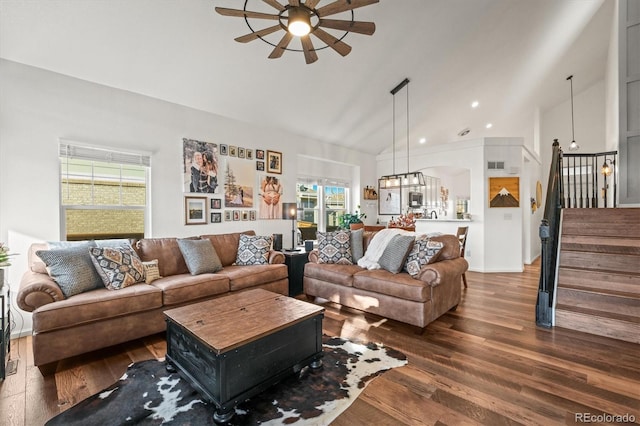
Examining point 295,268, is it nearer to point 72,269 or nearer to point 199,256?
point 199,256

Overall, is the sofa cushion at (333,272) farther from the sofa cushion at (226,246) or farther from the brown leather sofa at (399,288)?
the sofa cushion at (226,246)

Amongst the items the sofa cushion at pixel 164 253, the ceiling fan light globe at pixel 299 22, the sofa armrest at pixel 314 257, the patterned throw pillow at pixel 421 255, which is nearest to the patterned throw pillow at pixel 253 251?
the sofa armrest at pixel 314 257

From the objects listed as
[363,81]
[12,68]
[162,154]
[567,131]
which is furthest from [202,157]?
[567,131]

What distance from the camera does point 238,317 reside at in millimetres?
2178

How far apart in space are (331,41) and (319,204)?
4.20 m

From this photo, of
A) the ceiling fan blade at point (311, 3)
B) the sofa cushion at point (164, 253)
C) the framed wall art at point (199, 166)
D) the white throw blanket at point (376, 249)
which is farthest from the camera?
the framed wall art at point (199, 166)

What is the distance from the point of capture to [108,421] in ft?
5.74

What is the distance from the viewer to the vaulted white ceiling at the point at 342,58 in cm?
283

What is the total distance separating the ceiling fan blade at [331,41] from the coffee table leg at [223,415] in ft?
8.90

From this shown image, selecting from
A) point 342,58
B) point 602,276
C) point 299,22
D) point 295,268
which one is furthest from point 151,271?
point 602,276

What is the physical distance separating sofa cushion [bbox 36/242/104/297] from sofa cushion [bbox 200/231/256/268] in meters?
1.36

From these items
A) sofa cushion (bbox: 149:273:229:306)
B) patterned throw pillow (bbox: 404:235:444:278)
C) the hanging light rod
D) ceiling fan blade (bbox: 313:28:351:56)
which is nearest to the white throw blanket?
patterned throw pillow (bbox: 404:235:444:278)

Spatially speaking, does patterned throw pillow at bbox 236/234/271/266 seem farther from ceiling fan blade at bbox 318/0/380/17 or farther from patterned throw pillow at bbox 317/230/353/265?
ceiling fan blade at bbox 318/0/380/17

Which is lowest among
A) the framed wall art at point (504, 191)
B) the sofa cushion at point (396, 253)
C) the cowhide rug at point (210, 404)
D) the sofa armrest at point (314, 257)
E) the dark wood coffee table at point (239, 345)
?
the cowhide rug at point (210, 404)
